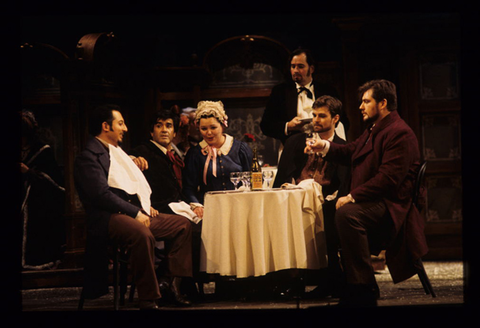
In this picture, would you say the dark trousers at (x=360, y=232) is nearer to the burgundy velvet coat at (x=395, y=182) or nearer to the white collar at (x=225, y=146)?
the burgundy velvet coat at (x=395, y=182)

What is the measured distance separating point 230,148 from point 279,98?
2.58 ft

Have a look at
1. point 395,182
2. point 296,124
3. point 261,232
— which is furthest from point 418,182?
point 296,124

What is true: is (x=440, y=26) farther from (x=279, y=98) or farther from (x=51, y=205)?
(x=51, y=205)

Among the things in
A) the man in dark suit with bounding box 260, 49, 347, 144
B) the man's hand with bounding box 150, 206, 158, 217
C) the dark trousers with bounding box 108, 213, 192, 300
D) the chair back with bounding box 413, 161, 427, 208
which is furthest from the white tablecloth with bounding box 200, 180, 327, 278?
the man in dark suit with bounding box 260, 49, 347, 144

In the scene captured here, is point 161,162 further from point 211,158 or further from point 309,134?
point 309,134

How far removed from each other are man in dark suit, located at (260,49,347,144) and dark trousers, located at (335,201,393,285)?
1.22 meters

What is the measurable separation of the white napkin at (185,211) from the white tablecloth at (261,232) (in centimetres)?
22

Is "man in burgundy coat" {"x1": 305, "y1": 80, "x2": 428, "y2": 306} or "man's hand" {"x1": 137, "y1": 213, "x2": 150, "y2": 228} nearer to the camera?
"man in burgundy coat" {"x1": 305, "y1": 80, "x2": 428, "y2": 306}

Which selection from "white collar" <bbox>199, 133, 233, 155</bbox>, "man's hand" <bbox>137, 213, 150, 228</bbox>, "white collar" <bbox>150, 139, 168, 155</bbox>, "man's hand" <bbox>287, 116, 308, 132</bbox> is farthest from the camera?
"man's hand" <bbox>287, 116, 308, 132</bbox>

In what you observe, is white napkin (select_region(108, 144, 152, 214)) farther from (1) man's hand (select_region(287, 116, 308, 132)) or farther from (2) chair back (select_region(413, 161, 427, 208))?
(2) chair back (select_region(413, 161, 427, 208))

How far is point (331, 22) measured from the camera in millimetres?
6645

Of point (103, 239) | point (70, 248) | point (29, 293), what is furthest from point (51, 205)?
point (103, 239)

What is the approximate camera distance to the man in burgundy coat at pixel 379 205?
3924 mm

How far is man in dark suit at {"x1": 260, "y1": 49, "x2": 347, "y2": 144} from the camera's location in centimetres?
511
